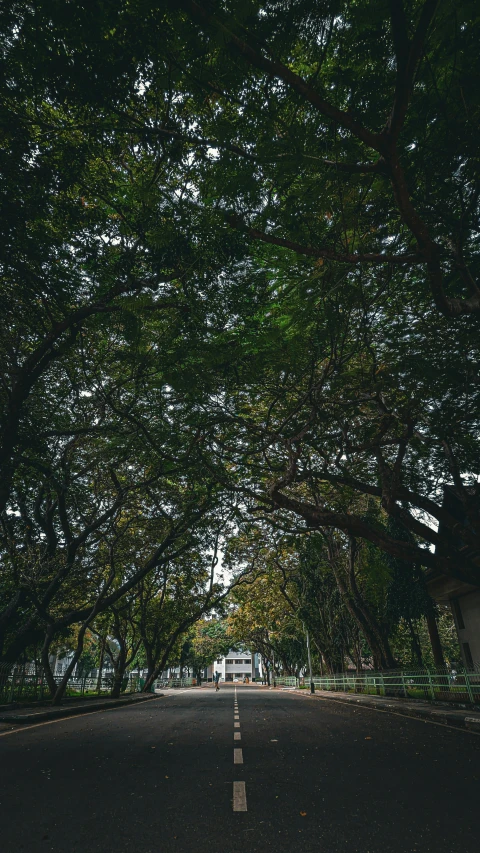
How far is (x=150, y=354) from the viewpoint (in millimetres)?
9703

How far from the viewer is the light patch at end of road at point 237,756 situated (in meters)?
6.73

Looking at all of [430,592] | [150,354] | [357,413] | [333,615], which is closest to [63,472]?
[150,354]

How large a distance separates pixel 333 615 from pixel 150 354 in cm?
2592

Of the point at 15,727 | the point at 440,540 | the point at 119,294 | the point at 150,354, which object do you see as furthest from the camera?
the point at 440,540

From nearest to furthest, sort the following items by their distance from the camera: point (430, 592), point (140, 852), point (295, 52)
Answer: point (140, 852) < point (295, 52) < point (430, 592)

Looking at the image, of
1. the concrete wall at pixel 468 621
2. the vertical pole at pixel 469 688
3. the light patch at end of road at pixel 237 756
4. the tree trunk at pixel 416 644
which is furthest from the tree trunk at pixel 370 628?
the light patch at end of road at pixel 237 756

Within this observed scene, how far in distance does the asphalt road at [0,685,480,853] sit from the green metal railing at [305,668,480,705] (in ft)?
18.8

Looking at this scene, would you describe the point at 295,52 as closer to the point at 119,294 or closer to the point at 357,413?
the point at 119,294

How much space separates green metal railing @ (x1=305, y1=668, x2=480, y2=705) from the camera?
45.7 ft

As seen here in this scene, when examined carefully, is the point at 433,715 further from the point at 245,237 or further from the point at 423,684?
the point at 245,237

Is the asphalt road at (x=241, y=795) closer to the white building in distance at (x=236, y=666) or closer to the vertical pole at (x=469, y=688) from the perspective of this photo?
the vertical pole at (x=469, y=688)

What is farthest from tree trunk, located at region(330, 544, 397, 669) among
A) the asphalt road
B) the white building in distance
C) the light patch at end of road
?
the white building in distance

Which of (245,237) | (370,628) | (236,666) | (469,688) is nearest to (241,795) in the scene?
(245,237)

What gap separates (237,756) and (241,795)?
249cm
